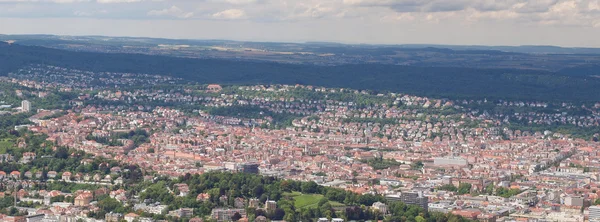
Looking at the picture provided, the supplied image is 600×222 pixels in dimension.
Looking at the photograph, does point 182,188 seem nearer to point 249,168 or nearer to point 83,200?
point 83,200

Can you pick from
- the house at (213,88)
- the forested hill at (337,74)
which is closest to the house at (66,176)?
the house at (213,88)

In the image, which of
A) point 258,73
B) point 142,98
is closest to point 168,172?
point 142,98

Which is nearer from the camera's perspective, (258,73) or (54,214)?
(54,214)

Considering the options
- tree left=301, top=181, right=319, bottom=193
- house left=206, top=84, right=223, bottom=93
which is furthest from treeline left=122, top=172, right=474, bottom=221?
house left=206, top=84, right=223, bottom=93

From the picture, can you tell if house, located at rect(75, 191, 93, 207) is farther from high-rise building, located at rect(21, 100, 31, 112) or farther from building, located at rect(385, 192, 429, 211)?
high-rise building, located at rect(21, 100, 31, 112)

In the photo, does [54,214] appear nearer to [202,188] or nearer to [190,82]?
[202,188]

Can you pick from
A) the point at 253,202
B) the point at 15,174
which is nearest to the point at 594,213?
the point at 253,202
